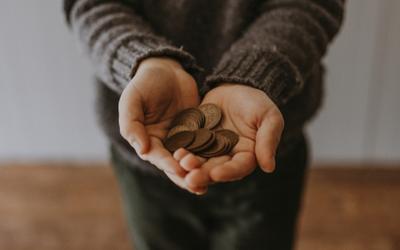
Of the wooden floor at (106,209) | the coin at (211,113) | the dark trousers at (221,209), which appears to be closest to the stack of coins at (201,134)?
the coin at (211,113)

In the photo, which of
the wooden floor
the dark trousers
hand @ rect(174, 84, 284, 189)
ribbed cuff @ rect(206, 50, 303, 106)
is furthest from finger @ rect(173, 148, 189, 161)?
the wooden floor

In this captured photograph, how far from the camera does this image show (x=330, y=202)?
168 centimetres

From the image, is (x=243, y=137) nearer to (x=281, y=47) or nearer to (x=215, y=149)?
(x=215, y=149)

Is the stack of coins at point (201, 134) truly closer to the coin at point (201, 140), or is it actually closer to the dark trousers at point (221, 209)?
the coin at point (201, 140)

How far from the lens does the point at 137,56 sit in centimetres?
70

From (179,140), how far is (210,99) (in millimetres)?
80

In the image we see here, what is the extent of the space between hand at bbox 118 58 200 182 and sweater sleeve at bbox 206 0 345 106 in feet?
0.13

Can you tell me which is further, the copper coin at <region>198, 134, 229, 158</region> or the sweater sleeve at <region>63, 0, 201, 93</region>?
the sweater sleeve at <region>63, 0, 201, 93</region>

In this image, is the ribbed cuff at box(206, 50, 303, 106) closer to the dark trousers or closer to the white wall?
the dark trousers

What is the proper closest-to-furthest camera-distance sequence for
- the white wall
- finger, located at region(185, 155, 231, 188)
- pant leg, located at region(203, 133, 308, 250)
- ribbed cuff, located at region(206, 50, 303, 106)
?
finger, located at region(185, 155, 231, 188) → ribbed cuff, located at region(206, 50, 303, 106) → pant leg, located at region(203, 133, 308, 250) → the white wall

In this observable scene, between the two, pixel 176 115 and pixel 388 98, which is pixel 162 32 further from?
pixel 388 98

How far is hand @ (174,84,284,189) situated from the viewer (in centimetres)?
58

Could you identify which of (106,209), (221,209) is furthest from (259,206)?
(106,209)

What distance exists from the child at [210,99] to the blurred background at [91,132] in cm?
63
